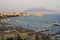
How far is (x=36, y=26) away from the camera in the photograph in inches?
81.0

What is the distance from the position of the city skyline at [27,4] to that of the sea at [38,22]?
144 mm

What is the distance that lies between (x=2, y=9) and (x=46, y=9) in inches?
25.5

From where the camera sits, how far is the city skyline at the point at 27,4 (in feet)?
6.72

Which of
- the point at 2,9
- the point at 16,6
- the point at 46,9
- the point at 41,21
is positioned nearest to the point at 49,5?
the point at 46,9

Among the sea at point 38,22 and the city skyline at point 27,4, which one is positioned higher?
the city skyline at point 27,4

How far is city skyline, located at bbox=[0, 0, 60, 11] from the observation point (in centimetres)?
205

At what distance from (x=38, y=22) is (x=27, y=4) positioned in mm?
312

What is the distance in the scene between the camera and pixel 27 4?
82.0 inches

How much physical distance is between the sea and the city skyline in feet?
0.47

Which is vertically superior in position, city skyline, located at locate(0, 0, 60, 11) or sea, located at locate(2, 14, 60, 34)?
city skyline, located at locate(0, 0, 60, 11)

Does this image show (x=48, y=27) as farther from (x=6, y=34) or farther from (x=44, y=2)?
(x=6, y=34)

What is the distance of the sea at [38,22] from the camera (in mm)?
2035

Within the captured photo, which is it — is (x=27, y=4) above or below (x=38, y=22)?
above

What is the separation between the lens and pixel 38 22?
2068mm
